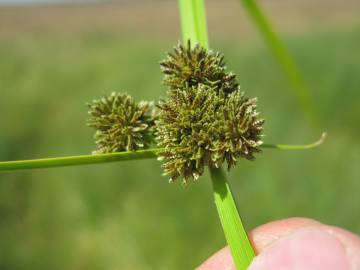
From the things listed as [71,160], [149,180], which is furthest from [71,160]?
[149,180]

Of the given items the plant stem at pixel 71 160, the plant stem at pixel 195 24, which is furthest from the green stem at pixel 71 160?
the plant stem at pixel 195 24

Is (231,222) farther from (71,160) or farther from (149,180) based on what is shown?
(149,180)

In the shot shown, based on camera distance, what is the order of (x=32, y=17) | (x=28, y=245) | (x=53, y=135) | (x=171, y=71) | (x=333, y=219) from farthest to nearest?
(x=32, y=17), (x=53, y=135), (x=28, y=245), (x=333, y=219), (x=171, y=71)

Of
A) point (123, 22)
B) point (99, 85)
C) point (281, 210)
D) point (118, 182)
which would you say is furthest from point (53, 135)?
point (123, 22)

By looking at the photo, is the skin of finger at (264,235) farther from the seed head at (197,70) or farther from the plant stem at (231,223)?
the seed head at (197,70)

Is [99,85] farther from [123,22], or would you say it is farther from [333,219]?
[123,22]

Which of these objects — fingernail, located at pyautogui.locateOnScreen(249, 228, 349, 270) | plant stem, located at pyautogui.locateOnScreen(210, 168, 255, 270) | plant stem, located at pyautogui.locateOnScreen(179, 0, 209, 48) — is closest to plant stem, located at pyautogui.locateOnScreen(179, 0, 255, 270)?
plant stem, located at pyautogui.locateOnScreen(210, 168, 255, 270)
